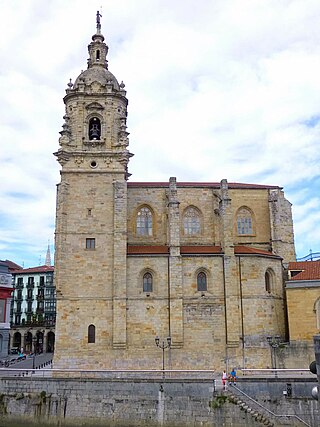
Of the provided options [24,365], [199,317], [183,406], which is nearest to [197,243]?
[199,317]

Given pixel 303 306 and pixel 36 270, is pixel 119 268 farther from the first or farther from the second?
pixel 36 270

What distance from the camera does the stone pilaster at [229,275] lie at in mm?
36644

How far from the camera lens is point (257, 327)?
37.0 m

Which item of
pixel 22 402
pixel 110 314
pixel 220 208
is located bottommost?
pixel 22 402

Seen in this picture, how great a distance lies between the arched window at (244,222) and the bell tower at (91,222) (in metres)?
11.7

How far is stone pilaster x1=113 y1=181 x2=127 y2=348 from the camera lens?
118ft

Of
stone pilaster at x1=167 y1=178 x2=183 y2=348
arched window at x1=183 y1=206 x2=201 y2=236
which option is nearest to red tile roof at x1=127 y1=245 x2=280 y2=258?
stone pilaster at x1=167 y1=178 x2=183 y2=348

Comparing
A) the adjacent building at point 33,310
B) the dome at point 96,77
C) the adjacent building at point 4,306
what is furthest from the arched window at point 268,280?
the adjacent building at point 33,310

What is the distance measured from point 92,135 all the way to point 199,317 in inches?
691

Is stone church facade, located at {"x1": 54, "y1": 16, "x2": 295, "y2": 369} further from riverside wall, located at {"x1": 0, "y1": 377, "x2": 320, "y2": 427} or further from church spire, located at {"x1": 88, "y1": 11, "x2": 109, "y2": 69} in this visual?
riverside wall, located at {"x1": 0, "y1": 377, "x2": 320, "y2": 427}

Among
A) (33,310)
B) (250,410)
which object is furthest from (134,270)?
(33,310)

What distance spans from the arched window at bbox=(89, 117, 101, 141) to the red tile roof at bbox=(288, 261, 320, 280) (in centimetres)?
1994

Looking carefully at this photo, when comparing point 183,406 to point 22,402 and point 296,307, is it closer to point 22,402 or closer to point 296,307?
point 22,402

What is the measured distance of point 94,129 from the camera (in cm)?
4088
